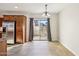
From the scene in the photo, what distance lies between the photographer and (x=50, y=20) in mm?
10828

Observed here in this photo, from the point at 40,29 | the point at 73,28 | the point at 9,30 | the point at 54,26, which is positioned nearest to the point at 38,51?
the point at 73,28

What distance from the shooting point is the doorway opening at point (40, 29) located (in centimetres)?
1109

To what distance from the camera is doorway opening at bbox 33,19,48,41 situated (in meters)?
11.1

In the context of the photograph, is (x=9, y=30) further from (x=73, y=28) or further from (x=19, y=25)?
(x=73, y=28)

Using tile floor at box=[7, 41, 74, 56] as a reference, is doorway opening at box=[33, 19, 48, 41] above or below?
above

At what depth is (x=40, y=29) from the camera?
1117 centimetres

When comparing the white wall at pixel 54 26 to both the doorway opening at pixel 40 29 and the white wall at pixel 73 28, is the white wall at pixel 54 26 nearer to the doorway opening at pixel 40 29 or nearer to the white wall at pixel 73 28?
the doorway opening at pixel 40 29

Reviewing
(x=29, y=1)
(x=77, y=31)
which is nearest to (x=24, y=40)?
(x=77, y=31)

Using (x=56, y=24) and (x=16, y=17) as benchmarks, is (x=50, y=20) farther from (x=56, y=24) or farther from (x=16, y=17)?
(x=16, y=17)

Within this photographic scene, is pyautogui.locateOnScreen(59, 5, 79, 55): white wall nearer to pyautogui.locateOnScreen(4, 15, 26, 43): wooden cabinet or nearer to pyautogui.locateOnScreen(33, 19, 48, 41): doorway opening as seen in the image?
pyautogui.locateOnScreen(4, 15, 26, 43): wooden cabinet

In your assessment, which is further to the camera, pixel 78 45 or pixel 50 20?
pixel 50 20

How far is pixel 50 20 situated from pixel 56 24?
1.73ft

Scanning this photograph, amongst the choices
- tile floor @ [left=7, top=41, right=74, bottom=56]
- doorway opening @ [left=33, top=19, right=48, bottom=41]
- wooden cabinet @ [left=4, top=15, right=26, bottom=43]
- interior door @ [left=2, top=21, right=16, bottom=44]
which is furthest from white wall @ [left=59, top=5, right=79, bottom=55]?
doorway opening @ [left=33, top=19, right=48, bottom=41]

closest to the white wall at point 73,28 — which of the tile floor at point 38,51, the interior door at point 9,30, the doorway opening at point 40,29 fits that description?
the tile floor at point 38,51
